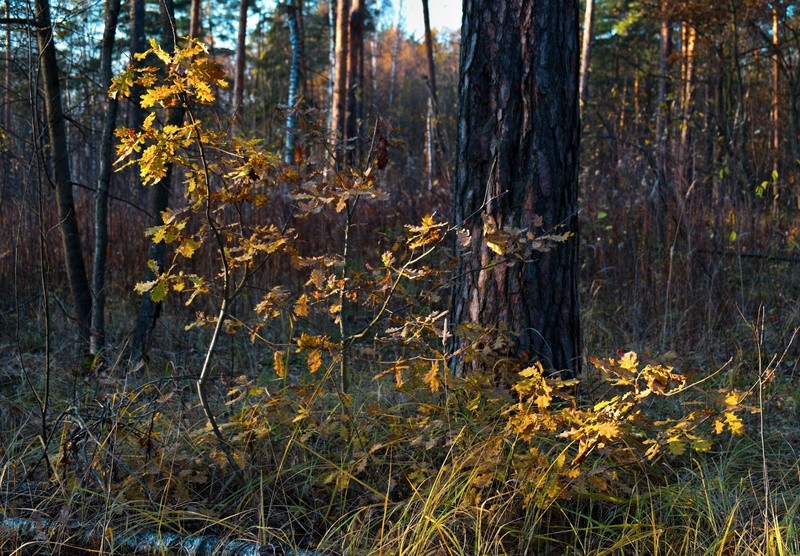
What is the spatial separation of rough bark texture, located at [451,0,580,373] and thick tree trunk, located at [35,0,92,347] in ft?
7.51

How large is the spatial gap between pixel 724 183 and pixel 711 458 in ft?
13.0

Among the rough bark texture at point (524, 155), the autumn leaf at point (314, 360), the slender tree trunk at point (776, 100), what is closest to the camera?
the autumn leaf at point (314, 360)

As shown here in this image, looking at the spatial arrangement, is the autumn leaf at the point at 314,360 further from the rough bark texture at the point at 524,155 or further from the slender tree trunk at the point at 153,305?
the slender tree trunk at the point at 153,305

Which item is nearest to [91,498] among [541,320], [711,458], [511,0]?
[541,320]

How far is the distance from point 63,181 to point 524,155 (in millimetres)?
2789

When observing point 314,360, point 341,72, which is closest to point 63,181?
point 314,360

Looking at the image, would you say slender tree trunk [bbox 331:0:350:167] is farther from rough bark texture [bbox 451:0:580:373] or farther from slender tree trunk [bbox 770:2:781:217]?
rough bark texture [bbox 451:0:580:373]

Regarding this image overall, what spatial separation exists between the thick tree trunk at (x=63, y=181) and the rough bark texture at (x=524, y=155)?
2.29 meters

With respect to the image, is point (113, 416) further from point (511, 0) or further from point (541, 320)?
point (511, 0)

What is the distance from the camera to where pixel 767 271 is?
536cm

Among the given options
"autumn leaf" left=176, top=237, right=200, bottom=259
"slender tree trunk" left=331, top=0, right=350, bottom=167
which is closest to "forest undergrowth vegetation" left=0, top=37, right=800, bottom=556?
"autumn leaf" left=176, top=237, right=200, bottom=259

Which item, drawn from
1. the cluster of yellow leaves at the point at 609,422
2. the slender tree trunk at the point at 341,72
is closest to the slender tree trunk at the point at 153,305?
the cluster of yellow leaves at the point at 609,422

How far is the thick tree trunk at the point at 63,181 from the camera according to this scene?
175 inches

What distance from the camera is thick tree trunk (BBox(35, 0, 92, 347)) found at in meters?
4.45
